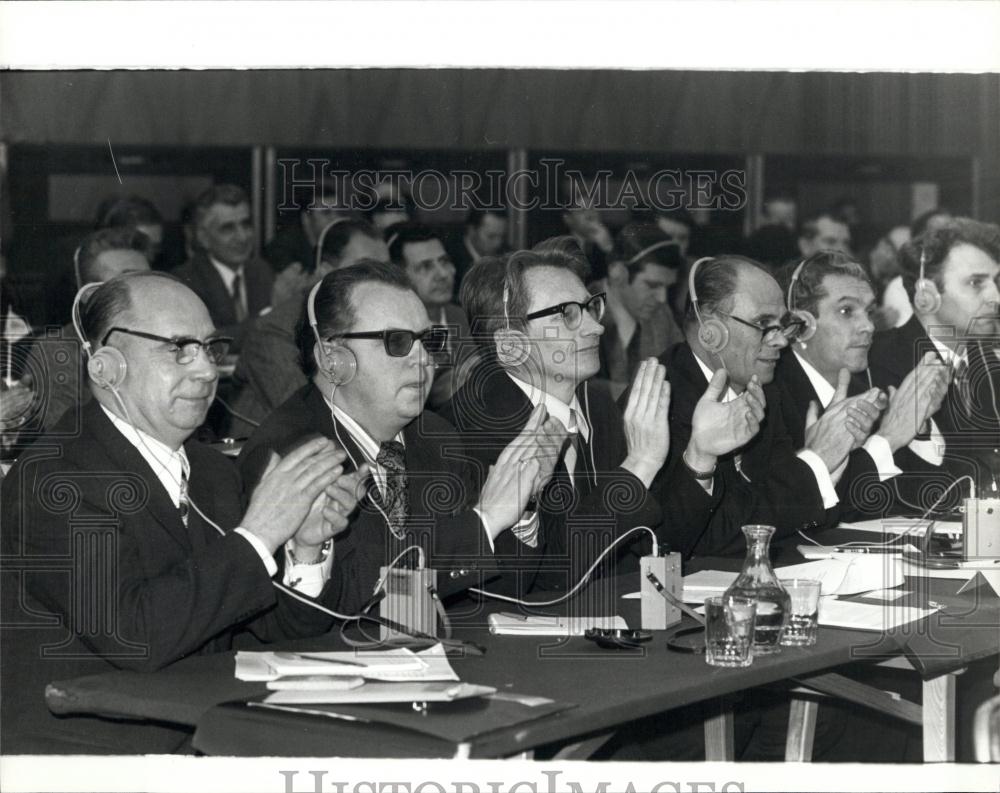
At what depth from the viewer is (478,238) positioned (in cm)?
837

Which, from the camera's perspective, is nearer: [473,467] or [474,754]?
[474,754]

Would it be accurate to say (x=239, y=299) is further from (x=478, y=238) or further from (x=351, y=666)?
(x=351, y=666)

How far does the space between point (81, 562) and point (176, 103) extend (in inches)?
295

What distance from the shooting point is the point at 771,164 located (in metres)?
10.5

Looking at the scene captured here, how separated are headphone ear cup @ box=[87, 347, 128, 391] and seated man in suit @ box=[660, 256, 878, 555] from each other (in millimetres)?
1604

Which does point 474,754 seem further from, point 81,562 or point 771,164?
point 771,164

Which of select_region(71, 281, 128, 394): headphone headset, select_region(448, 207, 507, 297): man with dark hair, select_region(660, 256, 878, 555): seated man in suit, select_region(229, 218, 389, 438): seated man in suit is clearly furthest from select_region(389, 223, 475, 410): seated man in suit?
select_region(71, 281, 128, 394): headphone headset

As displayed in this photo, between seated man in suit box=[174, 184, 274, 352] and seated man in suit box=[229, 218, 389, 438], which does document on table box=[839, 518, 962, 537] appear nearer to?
seated man in suit box=[229, 218, 389, 438]

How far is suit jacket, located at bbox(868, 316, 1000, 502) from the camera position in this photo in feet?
15.6

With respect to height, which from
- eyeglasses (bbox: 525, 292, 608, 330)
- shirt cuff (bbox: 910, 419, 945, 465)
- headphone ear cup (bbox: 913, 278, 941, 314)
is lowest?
shirt cuff (bbox: 910, 419, 945, 465)

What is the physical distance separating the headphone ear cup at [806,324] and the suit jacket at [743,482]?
44cm

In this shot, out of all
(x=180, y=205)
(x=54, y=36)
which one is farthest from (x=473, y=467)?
(x=180, y=205)

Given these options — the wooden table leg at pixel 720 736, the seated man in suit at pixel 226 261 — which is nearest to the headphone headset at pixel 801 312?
the wooden table leg at pixel 720 736

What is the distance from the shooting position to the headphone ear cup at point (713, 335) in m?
4.55
